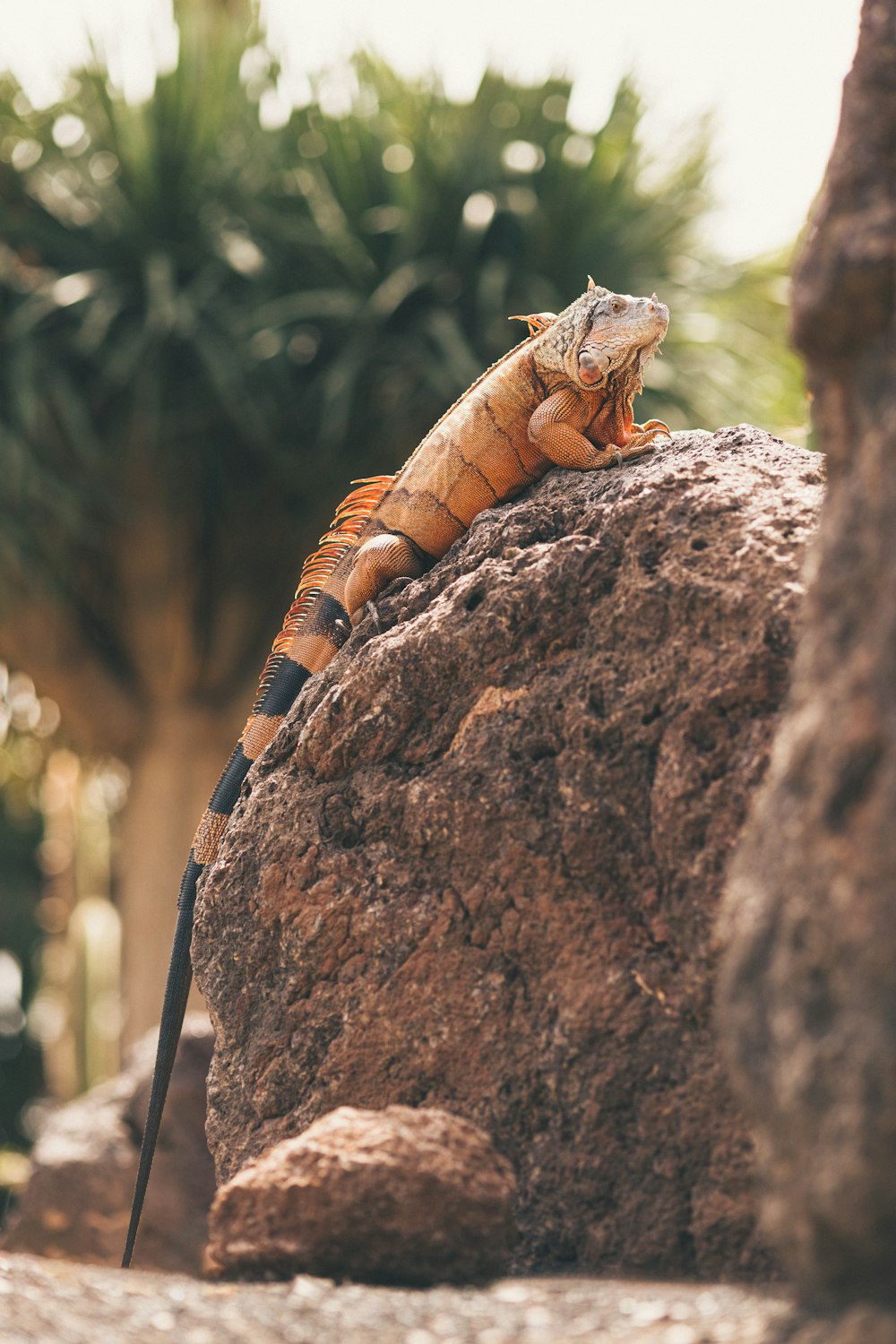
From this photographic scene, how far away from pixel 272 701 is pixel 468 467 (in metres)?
0.88

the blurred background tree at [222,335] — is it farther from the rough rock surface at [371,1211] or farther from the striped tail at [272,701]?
the rough rock surface at [371,1211]

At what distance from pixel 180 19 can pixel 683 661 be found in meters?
9.05

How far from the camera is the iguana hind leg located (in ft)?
12.1

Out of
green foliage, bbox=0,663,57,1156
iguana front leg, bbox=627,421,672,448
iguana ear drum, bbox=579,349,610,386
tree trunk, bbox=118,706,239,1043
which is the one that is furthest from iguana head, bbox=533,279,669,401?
green foliage, bbox=0,663,57,1156

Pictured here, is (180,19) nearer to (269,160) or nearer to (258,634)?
(269,160)

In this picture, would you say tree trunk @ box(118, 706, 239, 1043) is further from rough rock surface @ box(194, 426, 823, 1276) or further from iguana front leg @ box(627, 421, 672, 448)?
iguana front leg @ box(627, 421, 672, 448)

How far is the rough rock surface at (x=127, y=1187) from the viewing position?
18.6ft

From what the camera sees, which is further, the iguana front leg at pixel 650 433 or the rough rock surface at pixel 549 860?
the iguana front leg at pixel 650 433

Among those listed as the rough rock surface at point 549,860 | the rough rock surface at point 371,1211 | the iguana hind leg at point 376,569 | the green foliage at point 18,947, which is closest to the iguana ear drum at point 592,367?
the rough rock surface at point 549,860

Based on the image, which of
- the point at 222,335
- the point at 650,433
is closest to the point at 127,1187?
the point at 650,433

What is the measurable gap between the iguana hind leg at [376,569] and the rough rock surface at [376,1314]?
6.00 ft

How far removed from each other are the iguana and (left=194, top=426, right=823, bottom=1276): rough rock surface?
0.26 m

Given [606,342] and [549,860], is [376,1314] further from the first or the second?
[606,342]

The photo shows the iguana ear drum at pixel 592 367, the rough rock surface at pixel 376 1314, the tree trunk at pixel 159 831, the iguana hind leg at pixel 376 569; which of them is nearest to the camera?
the rough rock surface at pixel 376 1314
